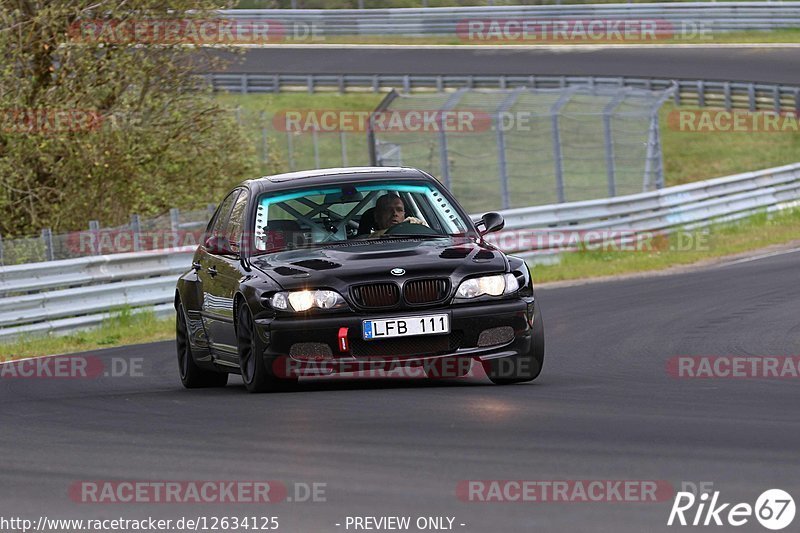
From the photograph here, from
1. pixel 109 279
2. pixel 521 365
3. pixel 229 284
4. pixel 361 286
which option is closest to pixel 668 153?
pixel 109 279

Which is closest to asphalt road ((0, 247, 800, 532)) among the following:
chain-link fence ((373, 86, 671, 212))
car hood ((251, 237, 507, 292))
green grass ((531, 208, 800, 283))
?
car hood ((251, 237, 507, 292))

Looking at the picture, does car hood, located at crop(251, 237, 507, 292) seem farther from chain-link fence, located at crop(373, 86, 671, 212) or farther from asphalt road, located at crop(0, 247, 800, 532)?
chain-link fence, located at crop(373, 86, 671, 212)

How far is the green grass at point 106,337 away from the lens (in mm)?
16391

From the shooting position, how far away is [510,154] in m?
38.2

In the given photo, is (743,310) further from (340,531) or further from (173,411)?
(340,531)

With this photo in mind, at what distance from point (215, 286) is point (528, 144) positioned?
3035 cm

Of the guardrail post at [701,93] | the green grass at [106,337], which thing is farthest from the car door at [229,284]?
the guardrail post at [701,93]

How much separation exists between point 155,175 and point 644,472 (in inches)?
755

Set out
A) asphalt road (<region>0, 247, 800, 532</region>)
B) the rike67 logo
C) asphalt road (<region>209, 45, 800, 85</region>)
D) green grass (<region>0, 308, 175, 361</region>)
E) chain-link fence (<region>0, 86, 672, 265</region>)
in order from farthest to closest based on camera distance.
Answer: asphalt road (<region>209, 45, 800, 85</region>)
chain-link fence (<region>0, 86, 672, 265</region>)
green grass (<region>0, 308, 175, 361</region>)
asphalt road (<region>0, 247, 800, 532</region>)
the rike67 logo

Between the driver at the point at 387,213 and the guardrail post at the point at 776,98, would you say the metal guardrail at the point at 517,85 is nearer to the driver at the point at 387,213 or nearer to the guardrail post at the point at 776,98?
the guardrail post at the point at 776,98

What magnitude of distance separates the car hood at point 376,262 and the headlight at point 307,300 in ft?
0.15

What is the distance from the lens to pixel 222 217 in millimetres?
11828

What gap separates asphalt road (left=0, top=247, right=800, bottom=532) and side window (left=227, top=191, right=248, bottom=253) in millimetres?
1009

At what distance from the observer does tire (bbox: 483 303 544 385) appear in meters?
9.99
